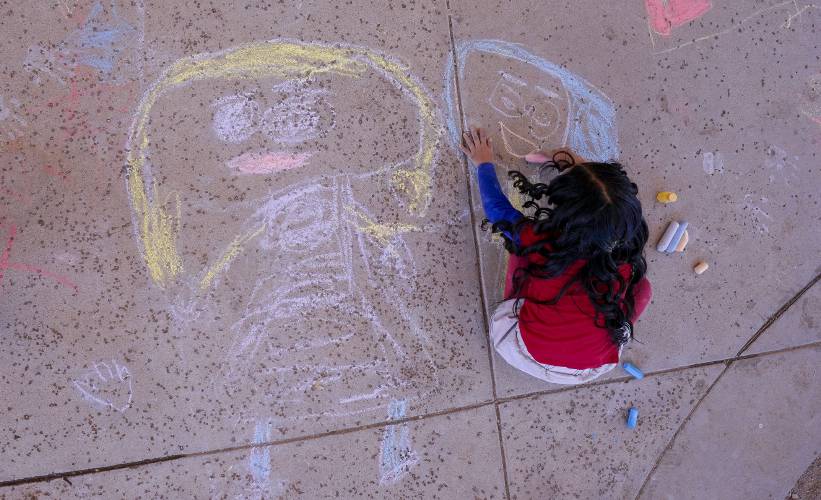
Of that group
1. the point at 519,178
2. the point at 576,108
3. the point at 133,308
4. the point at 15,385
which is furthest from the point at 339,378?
the point at 576,108

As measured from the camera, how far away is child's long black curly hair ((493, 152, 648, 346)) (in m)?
1.83

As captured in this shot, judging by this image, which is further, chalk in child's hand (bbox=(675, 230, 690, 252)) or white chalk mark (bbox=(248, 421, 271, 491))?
chalk in child's hand (bbox=(675, 230, 690, 252))

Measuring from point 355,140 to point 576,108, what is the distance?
3.50ft

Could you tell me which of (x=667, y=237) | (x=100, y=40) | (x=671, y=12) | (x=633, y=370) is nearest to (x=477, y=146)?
(x=667, y=237)

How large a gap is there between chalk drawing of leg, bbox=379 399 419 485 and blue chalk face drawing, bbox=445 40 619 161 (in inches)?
50.8

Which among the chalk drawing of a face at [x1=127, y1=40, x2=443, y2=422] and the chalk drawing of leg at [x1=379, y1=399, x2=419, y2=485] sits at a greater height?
the chalk drawing of a face at [x1=127, y1=40, x2=443, y2=422]

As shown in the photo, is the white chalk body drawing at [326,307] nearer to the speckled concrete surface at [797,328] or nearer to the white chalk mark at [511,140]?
the white chalk mark at [511,140]

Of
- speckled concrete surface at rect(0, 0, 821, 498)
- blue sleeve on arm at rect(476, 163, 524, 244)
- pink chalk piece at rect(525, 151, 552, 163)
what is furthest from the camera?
pink chalk piece at rect(525, 151, 552, 163)

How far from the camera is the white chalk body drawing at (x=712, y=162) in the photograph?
264 cm

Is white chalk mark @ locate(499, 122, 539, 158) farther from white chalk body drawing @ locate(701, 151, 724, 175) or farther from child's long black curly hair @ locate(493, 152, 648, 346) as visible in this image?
white chalk body drawing @ locate(701, 151, 724, 175)

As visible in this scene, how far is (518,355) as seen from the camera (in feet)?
7.66

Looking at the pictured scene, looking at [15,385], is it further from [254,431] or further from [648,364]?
[648,364]

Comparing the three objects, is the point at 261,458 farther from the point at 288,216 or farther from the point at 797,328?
the point at 797,328

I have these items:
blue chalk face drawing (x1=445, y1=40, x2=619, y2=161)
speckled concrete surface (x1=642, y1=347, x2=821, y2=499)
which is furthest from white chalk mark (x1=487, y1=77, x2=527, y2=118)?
speckled concrete surface (x1=642, y1=347, x2=821, y2=499)
